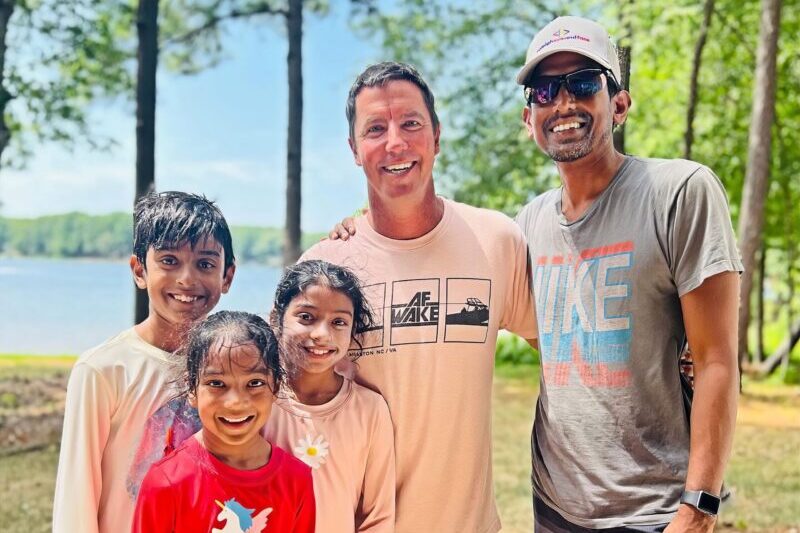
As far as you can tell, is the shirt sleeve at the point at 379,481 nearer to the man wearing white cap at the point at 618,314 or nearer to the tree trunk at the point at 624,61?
the man wearing white cap at the point at 618,314

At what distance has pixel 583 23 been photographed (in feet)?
8.82

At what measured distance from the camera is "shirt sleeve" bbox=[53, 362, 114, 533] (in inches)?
89.2

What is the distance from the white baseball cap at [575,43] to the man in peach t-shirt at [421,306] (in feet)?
1.39

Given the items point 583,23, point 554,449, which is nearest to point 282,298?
point 554,449

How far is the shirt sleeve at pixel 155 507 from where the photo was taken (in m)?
2.18

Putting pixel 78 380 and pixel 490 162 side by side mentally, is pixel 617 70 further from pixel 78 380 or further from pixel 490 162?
pixel 490 162

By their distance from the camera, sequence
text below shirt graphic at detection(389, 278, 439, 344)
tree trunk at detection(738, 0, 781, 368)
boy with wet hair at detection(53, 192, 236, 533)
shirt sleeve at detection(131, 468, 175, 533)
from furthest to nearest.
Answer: tree trunk at detection(738, 0, 781, 368) → text below shirt graphic at detection(389, 278, 439, 344) → boy with wet hair at detection(53, 192, 236, 533) → shirt sleeve at detection(131, 468, 175, 533)

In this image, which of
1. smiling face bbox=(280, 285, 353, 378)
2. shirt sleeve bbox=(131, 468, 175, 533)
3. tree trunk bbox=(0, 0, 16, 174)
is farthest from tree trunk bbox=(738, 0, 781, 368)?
tree trunk bbox=(0, 0, 16, 174)

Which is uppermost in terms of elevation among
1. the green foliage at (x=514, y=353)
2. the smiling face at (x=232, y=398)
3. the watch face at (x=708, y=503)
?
the smiling face at (x=232, y=398)

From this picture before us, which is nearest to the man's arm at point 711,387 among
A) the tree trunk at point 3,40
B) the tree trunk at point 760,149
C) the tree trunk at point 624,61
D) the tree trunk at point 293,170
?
the tree trunk at point 624,61

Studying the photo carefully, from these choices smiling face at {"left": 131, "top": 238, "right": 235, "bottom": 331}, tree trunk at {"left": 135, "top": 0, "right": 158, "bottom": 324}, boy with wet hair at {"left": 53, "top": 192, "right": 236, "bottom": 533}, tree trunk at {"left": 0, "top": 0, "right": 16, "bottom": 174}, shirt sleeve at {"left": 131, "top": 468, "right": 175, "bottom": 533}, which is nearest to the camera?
shirt sleeve at {"left": 131, "top": 468, "right": 175, "bottom": 533}

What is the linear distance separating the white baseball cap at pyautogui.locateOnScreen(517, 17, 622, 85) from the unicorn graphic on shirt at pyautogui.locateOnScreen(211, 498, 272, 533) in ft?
5.65

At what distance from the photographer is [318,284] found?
8.19ft

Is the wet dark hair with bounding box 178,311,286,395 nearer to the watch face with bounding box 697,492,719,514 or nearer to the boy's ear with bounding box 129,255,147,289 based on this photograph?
the boy's ear with bounding box 129,255,147,289
